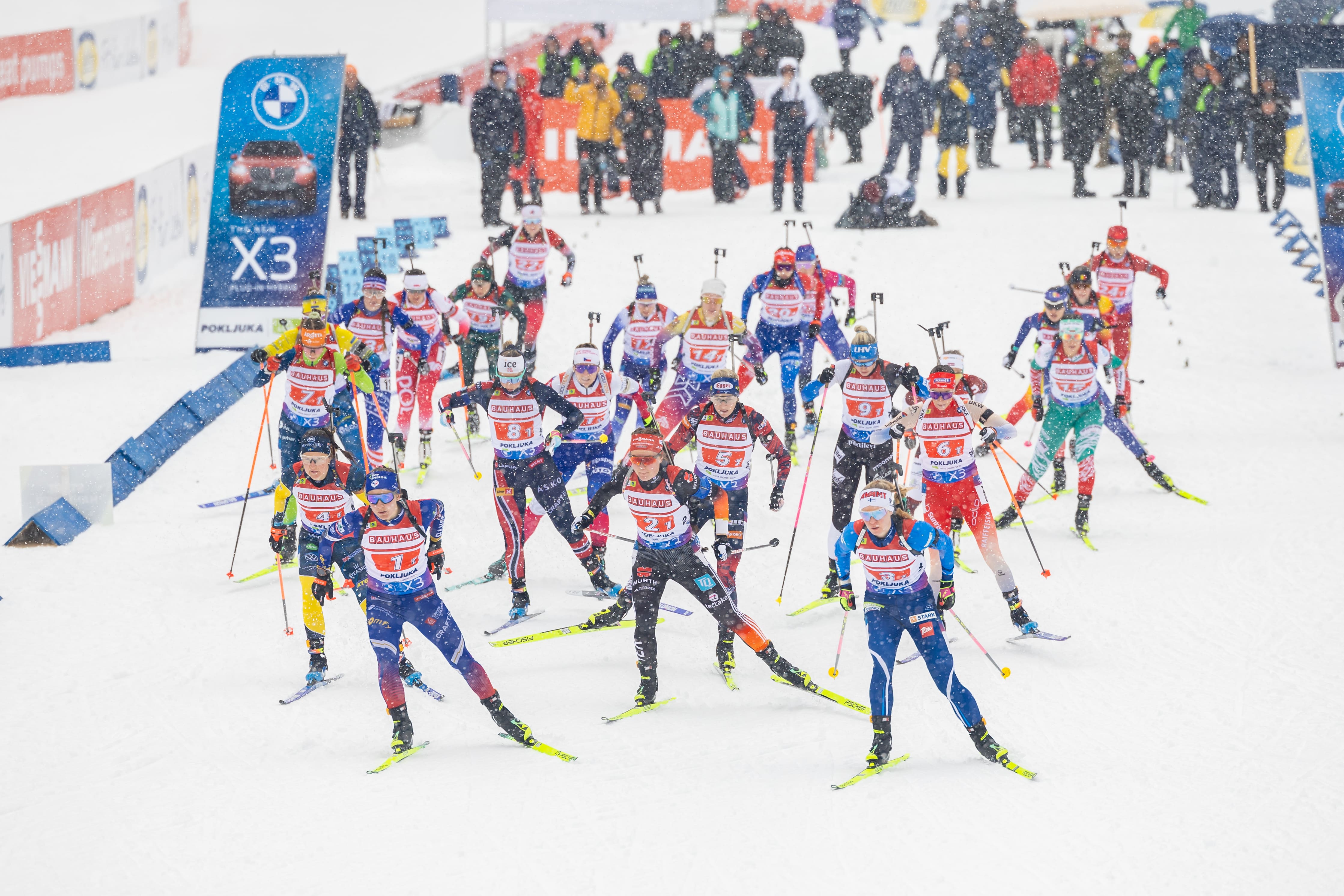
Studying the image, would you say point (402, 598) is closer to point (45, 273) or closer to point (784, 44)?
point (45, 273)

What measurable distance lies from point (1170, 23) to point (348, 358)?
1750 cm

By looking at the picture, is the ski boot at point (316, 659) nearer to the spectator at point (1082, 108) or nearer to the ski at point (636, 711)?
the ski at point (636, 711)

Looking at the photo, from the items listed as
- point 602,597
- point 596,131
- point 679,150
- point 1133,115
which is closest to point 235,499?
point 602,597

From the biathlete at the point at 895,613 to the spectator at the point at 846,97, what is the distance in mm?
14821

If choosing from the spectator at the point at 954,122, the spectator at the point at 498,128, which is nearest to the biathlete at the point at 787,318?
the spectator at the point at 498,128

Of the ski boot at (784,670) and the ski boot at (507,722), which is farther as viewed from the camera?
the ski boot at (784,670)

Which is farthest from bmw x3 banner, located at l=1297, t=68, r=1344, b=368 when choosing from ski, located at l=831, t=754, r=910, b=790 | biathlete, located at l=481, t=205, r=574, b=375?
ski, located at l=831, t=754, r=910, b=790

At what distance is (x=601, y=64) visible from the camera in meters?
20.8

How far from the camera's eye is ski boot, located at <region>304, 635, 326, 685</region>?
941 centimetres

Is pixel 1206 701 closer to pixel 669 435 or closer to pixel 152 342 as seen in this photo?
pixel 669 435

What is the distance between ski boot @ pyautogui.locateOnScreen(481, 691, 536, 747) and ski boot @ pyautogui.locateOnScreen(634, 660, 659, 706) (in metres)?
0.81

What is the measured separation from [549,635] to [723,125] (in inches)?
474

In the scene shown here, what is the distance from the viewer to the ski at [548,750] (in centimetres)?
839

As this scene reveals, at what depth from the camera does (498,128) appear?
765 inches
